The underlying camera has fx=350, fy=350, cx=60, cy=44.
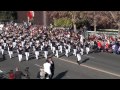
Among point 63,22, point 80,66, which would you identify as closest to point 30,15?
point 63,22

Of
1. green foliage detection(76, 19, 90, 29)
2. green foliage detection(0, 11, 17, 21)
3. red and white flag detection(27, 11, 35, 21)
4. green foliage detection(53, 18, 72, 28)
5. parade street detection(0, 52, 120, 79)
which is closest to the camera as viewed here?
parade street detection(0, 52, 120, 79)

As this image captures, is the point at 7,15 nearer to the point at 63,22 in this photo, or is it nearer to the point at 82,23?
the point at 63,22

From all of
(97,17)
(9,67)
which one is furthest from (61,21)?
(9,67)

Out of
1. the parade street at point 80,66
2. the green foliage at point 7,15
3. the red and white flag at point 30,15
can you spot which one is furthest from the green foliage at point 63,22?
the parade street at point 80,66

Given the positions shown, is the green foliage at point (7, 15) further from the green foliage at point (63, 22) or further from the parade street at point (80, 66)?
the parade street at point (80, 66)

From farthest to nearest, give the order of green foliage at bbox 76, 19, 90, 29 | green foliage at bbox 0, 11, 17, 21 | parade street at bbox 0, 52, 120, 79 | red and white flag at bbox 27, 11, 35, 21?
green foliage at bbox 0, 11, 17, 21, red and white flag at bbox 27, 11, 35, 21, green foliage at bbox 76, 19, 90, 29, parade street at bbox 0, 52, 120, 79

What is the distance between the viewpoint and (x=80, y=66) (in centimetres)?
2541

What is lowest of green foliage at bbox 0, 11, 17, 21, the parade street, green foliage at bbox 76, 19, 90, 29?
the parade street

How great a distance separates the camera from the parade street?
22.1 m

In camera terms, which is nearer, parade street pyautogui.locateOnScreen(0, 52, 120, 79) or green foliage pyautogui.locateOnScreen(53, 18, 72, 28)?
parade street pyautogui.locateOnScreen(0, 52, 120, 79)

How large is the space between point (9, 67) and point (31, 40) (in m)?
9.05

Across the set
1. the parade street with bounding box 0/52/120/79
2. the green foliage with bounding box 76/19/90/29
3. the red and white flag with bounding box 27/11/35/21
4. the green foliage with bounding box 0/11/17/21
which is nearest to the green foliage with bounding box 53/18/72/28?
the green foliage with bounding box 76/19/90/29

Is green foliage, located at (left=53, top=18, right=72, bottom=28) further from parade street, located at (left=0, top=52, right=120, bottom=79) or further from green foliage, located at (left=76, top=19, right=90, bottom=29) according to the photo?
parade street, located at (left=0, top=52, right=120, bottom=79)

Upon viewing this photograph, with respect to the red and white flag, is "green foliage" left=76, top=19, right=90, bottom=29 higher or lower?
lower
